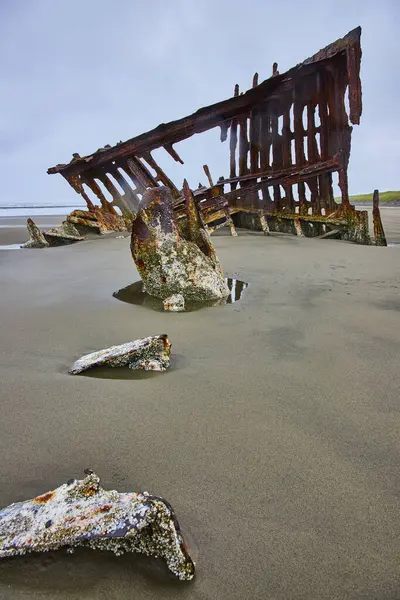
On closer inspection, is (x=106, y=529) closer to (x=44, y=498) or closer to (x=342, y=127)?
(x=44, y=498)

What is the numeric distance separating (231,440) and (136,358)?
67 cm

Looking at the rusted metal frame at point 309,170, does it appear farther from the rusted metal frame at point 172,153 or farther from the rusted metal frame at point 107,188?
the rusted metal frame at point 107,188

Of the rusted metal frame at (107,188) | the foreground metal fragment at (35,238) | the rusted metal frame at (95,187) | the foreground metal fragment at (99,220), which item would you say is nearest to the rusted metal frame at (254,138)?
the rusted metal frame at (107,188)

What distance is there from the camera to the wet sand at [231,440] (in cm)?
80

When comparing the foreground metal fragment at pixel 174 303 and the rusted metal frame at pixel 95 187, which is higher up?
the rusted metal frame at pixel 95 187

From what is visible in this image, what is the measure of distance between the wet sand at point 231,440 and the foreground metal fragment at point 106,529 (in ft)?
0.09

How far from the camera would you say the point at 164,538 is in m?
0.80

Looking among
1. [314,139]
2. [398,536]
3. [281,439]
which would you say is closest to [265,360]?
[281,439]

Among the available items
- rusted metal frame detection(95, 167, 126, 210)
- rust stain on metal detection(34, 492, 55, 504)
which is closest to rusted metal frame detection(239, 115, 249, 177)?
rusted metal frame detection(95, 167, 126, 210)

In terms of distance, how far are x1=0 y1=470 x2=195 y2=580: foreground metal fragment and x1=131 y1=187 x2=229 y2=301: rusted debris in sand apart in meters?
2.21

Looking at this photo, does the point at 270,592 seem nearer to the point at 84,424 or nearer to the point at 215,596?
the point at 215,596

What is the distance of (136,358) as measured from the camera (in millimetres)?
1772

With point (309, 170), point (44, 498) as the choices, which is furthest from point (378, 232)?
point (44, 498)

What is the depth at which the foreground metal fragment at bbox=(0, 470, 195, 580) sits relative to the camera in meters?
0.80
